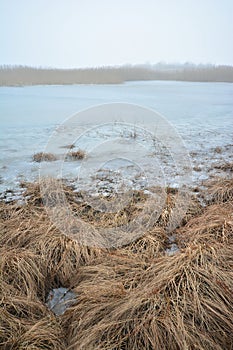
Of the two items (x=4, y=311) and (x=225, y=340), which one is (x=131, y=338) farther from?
(x=4, y=311)

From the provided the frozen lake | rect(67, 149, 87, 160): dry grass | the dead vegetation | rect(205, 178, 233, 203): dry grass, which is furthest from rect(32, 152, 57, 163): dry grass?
rect(205, 178, 233, 203): dry grass

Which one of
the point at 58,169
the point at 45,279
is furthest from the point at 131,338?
the point at 58,169

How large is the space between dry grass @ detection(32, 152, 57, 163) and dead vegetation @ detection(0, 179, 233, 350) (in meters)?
1.81

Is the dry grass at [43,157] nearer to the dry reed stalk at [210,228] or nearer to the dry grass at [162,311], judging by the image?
the dry reed stalk at [210,228]

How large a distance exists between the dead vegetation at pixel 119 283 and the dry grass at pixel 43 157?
181 cm

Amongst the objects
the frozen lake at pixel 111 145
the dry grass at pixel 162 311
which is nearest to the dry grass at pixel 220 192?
the frozen lake at pixel 111 145

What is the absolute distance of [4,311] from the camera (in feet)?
6.67

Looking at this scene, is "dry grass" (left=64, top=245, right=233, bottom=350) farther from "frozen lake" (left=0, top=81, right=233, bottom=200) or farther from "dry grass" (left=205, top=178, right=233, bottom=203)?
"frozen lake" (left=0, top=81, right=233, bottom=200)

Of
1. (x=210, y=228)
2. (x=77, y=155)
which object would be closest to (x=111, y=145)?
(x=77, y=155)

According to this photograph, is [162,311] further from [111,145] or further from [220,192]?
[111,145]

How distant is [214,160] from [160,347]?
4084 millimetres

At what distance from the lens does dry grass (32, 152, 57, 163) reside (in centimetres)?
515

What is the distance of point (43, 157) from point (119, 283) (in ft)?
11.3

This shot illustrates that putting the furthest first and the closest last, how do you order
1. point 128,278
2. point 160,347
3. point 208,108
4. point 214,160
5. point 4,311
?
point 208,108, point 214,160, point 128,278, point 4,311, point 160,347
